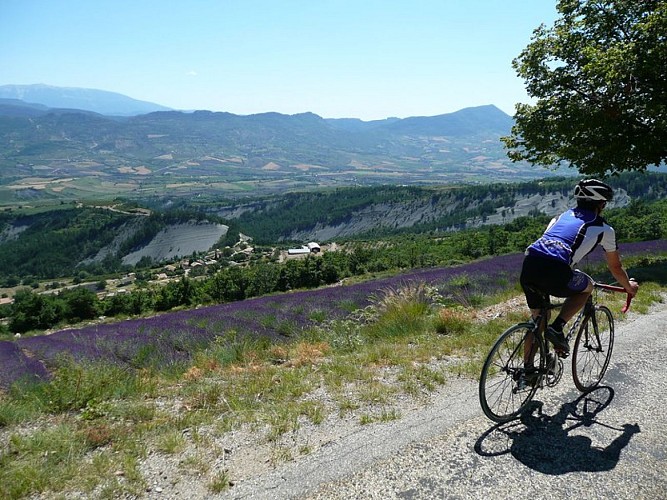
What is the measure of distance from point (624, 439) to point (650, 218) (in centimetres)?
4744

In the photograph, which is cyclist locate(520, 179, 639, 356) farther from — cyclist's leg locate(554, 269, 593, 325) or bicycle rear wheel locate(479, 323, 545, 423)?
bicycle rear wheel locate(479, 323, 545, 423)

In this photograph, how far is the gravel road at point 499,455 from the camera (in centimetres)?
395

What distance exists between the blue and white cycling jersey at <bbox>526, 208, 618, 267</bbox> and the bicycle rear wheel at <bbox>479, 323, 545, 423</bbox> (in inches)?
36.9

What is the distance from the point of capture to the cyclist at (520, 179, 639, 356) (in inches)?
195

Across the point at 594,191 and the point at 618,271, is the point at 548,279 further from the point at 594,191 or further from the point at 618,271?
the point at 594,191

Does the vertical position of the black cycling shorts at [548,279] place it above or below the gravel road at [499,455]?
above

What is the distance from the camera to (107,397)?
5984mm

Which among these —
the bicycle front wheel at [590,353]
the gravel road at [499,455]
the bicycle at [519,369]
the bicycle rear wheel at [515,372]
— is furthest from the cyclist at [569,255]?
the gravel road at [499,455]

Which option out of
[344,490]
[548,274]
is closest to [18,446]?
[344,490]

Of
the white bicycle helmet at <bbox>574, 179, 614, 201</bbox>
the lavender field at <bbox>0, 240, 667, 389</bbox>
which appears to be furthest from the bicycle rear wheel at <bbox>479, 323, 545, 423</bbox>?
the lavender field at <bbox>0, 240, 667, 389</bbox>

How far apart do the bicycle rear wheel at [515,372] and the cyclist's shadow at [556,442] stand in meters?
0.19

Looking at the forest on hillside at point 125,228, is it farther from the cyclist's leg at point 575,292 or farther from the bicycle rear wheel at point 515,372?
the cyclist's leg at point 575,292

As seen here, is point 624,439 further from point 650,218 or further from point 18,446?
point 650,218

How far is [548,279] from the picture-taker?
4.96 metres
